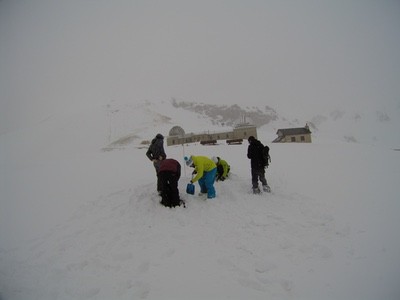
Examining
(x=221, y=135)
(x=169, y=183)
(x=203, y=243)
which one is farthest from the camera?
(x=221, y=135)

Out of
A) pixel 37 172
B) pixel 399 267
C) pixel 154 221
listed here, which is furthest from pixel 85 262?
pixel 37 172

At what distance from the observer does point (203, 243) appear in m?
6.21

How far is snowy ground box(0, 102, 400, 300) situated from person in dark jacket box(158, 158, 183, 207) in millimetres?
335

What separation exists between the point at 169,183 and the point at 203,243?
252 centimetres

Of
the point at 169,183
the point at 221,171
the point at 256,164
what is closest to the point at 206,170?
the point at 169,183

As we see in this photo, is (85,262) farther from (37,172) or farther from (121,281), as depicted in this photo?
(37,172)

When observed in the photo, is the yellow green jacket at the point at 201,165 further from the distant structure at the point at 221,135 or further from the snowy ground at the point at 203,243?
the distant structure at the point at 221,135

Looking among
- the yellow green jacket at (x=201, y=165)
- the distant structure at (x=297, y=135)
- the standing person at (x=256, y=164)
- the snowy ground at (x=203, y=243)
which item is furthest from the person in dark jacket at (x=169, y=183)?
the distant structure at (x=297, y=135)

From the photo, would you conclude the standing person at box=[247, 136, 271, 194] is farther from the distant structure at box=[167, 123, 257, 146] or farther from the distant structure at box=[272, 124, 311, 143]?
the distant structure at box=[272, 124, 311, 143]

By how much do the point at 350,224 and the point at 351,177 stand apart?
23.5ft

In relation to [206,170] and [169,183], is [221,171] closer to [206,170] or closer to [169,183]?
[206,170]

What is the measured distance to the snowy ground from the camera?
4.77 m

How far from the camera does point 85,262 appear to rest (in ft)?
18.4

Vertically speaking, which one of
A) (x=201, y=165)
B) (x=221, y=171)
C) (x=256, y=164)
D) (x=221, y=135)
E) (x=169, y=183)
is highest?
(x=221, y=135)
